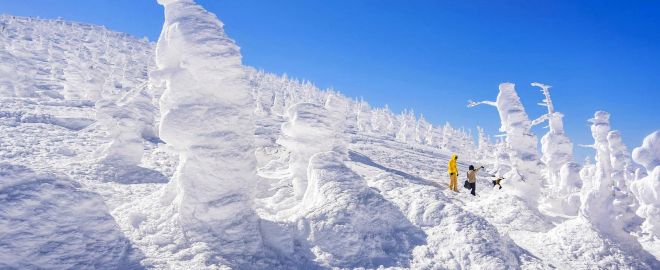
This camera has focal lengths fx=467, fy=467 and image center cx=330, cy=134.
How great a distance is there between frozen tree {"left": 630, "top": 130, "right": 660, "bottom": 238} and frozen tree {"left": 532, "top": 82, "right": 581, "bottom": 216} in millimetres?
6297

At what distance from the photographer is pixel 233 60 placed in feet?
42.2

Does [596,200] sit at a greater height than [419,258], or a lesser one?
greater

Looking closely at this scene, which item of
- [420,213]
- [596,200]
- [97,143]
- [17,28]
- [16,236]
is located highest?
[17,28]

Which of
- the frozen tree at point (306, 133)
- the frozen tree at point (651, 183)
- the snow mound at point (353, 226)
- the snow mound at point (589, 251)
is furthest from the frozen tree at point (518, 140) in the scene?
the snow mound at point (353, 226)

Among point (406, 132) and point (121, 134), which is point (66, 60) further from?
point (121, 134)

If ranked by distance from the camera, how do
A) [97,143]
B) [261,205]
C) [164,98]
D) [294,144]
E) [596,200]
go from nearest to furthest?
[164,98]
[596,200]
[261,205]
[294,144]
[97,143]

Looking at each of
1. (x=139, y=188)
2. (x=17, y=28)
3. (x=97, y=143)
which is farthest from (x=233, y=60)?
(x=17, y=28)

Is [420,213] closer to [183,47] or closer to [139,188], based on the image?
[183,47]

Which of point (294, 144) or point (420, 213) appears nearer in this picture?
point (420, 213)

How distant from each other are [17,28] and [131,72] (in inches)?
2387

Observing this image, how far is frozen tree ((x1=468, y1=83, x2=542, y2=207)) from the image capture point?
20.6 meters

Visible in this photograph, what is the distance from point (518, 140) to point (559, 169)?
9402 mm

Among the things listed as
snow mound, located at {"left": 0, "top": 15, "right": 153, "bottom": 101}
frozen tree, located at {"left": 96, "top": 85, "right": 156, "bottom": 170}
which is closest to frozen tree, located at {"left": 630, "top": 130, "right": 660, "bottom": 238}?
frozen tree, located at {"left": 96, "top": 85, "right": 156, "bottom": 170}

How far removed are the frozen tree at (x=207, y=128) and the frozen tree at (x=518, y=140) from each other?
12341 mm
